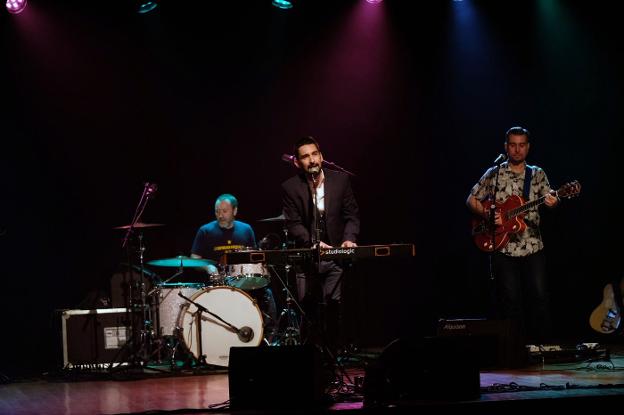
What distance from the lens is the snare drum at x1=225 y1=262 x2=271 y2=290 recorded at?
854 cm

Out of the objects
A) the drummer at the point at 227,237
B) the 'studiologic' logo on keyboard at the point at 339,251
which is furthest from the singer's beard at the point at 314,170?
the drummer at the point at 227,237

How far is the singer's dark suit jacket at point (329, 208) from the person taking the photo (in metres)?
6.18

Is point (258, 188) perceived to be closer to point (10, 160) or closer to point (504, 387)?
point (10, 160)

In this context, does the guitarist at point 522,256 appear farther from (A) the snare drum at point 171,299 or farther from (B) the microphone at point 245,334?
(A) the snare drum at point 171,299

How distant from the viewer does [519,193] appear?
7652 mm

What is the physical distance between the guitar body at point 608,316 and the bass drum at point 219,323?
3.45 meters

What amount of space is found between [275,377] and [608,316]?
4.52m

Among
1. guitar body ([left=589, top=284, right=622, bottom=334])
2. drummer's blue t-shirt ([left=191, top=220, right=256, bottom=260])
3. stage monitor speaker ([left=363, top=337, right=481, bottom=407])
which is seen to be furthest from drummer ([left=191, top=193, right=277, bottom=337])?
stage monitor speaker ([left=363, top=337, right=481, bottom=407])

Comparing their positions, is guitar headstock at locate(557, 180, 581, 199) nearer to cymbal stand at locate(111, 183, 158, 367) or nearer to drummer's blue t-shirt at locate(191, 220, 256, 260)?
drummer's blue t-shirt at locate(191, 220, 256, 260)

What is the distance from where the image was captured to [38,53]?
911 centimetres

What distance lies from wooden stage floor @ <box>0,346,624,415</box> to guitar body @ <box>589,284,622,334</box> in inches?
10.4

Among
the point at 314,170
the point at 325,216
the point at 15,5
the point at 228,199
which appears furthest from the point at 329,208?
the point at 15,5

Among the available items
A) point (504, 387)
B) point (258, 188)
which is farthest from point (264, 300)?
point (504, 387)

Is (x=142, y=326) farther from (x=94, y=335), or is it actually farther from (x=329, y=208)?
(x=329, y=208)
